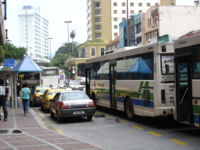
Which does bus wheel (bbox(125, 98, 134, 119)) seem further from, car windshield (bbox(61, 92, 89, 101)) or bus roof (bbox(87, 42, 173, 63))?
bus roof (bbox(87, 42, 173, 63))

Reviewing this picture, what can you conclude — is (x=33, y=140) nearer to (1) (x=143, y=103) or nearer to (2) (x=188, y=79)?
(1) (x=143, y=103)

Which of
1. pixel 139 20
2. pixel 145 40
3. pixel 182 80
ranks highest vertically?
pixel 139 20

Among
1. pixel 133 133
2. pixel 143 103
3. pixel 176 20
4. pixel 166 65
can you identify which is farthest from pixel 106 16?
pixel 133 133

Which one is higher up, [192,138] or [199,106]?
[199,106]

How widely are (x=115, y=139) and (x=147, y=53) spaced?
155 inches

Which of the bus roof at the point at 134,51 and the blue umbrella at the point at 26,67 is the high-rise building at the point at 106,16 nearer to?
the blue umbrella at the point at 26,67

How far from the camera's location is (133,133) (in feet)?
40.6

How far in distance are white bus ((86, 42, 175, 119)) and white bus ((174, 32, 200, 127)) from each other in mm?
958

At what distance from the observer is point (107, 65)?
19031 mm

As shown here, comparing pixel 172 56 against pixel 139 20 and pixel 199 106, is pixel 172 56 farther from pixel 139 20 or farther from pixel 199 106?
pixel 139 20

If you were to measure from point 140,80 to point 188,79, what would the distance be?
3.47 m

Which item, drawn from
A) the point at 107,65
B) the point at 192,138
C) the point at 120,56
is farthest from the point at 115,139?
the point at 107,65

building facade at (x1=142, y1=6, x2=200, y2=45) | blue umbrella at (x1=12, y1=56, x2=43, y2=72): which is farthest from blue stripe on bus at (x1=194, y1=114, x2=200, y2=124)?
building facade at (x1=142, y1=6, x2=200, y2=45)

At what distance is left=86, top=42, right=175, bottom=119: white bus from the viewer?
12.7m
